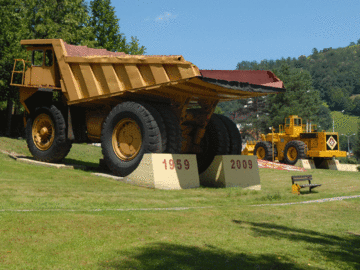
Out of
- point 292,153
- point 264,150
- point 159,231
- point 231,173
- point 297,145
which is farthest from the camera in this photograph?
point 264,150

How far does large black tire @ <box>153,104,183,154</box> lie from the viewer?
41.2ft

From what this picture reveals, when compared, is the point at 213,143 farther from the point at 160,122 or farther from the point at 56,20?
the point at 56,20

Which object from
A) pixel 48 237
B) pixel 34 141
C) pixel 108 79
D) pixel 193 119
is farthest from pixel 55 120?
pixel 48 237

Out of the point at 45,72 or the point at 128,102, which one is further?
the point at 45,72

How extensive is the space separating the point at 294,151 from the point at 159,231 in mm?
25972

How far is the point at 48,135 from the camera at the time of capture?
14891 mm

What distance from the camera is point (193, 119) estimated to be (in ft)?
46.5

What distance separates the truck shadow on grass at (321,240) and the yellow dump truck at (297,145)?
922 inches

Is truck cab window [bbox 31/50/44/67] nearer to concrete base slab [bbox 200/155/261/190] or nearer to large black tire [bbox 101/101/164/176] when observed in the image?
large black tire [bbox 101/101/164/176]

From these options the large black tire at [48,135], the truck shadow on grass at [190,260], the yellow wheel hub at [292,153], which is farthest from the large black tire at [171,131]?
the yellow wheel hub at [292,153]

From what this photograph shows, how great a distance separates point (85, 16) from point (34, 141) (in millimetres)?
19146

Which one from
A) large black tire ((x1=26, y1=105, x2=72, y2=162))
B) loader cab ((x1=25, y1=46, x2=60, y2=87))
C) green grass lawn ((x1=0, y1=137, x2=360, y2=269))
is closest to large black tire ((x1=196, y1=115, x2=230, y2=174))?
green grass lawn ((x1=0, y1=137, x2=360, y2=269))

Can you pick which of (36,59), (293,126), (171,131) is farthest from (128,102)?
(293,126)

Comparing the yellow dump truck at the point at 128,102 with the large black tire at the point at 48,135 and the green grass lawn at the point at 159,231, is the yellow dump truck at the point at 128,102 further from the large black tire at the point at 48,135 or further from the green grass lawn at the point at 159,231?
the green grass lawn at the point at 159,231
